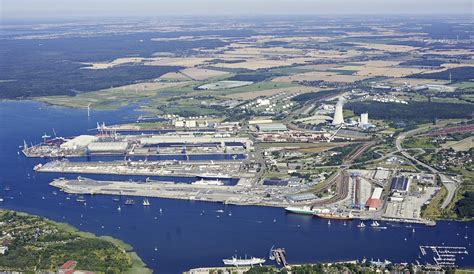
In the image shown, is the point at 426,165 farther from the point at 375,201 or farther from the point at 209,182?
the point at 209,182

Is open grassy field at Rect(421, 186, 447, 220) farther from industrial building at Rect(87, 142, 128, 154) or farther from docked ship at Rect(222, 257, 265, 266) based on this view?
industrial building at Rect(87, 142, 128, 154)

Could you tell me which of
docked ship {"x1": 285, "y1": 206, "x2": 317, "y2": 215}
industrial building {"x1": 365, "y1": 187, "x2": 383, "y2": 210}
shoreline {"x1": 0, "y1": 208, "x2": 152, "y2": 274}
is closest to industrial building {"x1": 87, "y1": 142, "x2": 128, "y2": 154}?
shoreline {"x1": 0, "y1": 208, "x2": 152, "y2": 274}

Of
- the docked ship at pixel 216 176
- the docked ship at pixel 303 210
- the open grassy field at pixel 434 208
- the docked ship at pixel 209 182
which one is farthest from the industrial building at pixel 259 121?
the docked ship at pixel 303 210

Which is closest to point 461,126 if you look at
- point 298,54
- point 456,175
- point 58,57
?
point 456,175

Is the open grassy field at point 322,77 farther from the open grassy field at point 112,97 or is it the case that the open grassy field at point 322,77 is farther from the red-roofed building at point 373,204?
the red-roofed building at point 373,204

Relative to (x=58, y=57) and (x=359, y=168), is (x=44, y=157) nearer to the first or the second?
(x=359, y=168)

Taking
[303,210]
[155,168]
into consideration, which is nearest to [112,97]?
[155,168]
